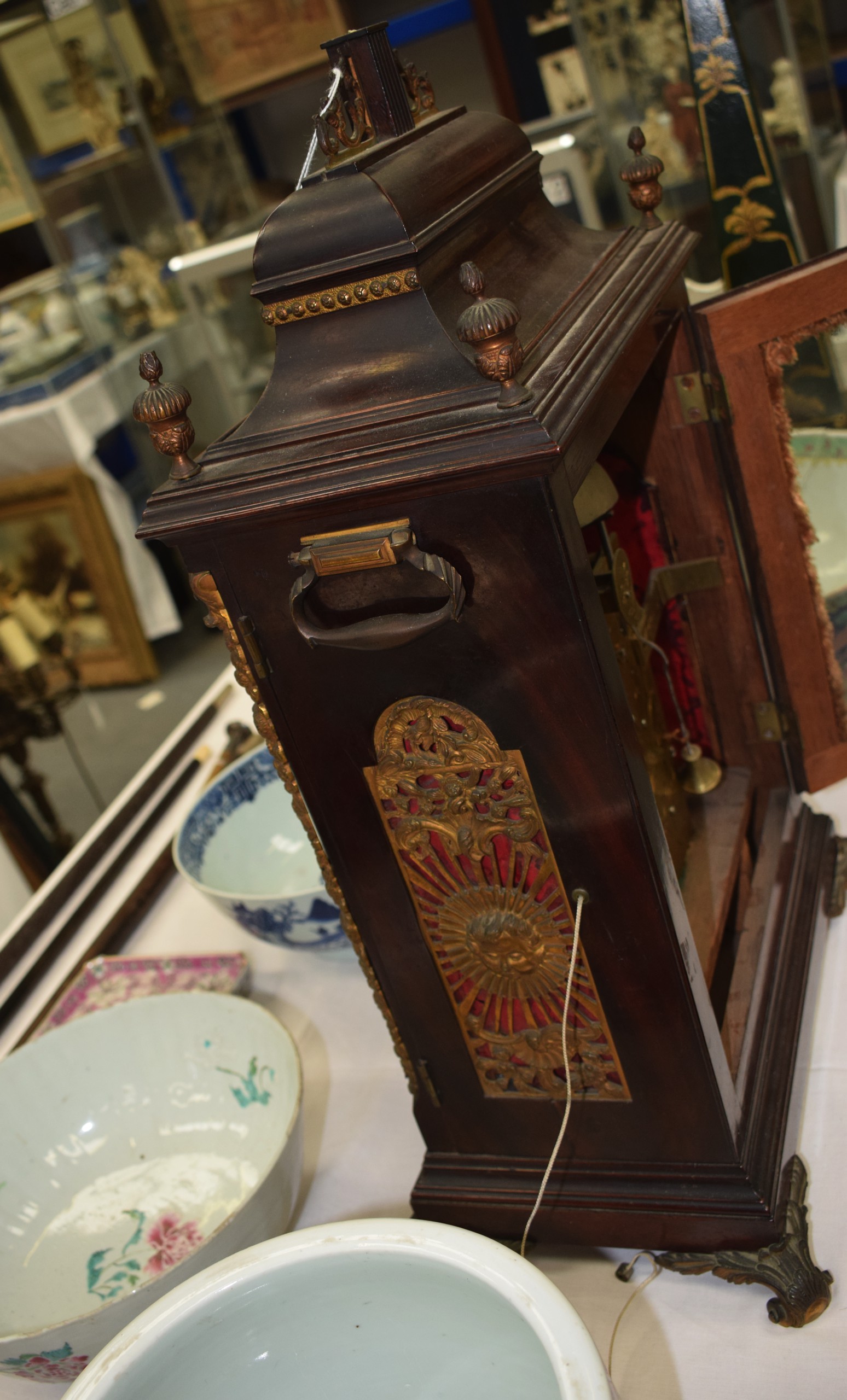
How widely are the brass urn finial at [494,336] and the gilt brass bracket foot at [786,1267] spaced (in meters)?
0.59

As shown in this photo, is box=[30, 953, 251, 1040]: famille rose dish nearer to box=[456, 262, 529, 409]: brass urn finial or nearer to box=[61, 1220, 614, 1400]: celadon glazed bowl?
box=[61, 1220, 614, 1400]: celadon glazed bowl

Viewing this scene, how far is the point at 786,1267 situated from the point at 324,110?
0.83m

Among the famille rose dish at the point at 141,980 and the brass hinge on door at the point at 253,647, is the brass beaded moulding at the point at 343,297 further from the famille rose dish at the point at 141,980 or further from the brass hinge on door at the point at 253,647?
the famille rose dish at the point at 141,980

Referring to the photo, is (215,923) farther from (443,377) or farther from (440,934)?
(443,377)

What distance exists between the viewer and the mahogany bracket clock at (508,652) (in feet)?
2.18

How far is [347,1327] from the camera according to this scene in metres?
0.67

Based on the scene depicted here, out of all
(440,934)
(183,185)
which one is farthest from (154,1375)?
(183,185)

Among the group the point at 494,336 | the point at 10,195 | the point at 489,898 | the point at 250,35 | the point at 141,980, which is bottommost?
the point at 141,980

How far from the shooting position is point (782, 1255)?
772 mm

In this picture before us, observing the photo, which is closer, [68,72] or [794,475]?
[794,475]

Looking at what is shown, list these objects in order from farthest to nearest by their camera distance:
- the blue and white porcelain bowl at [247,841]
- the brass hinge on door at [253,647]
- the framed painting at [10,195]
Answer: the framed painting at [10,195]
the blue and white porcelain bowl at [247,841]
the brass hinge on door at [253,647]

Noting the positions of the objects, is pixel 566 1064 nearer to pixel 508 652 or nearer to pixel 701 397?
pixel 508 652

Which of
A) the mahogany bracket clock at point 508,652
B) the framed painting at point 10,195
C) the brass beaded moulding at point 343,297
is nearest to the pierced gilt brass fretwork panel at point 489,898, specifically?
the mahogany bracket clock at point 508,652

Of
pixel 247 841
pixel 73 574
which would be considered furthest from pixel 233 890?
pixel 73 574
